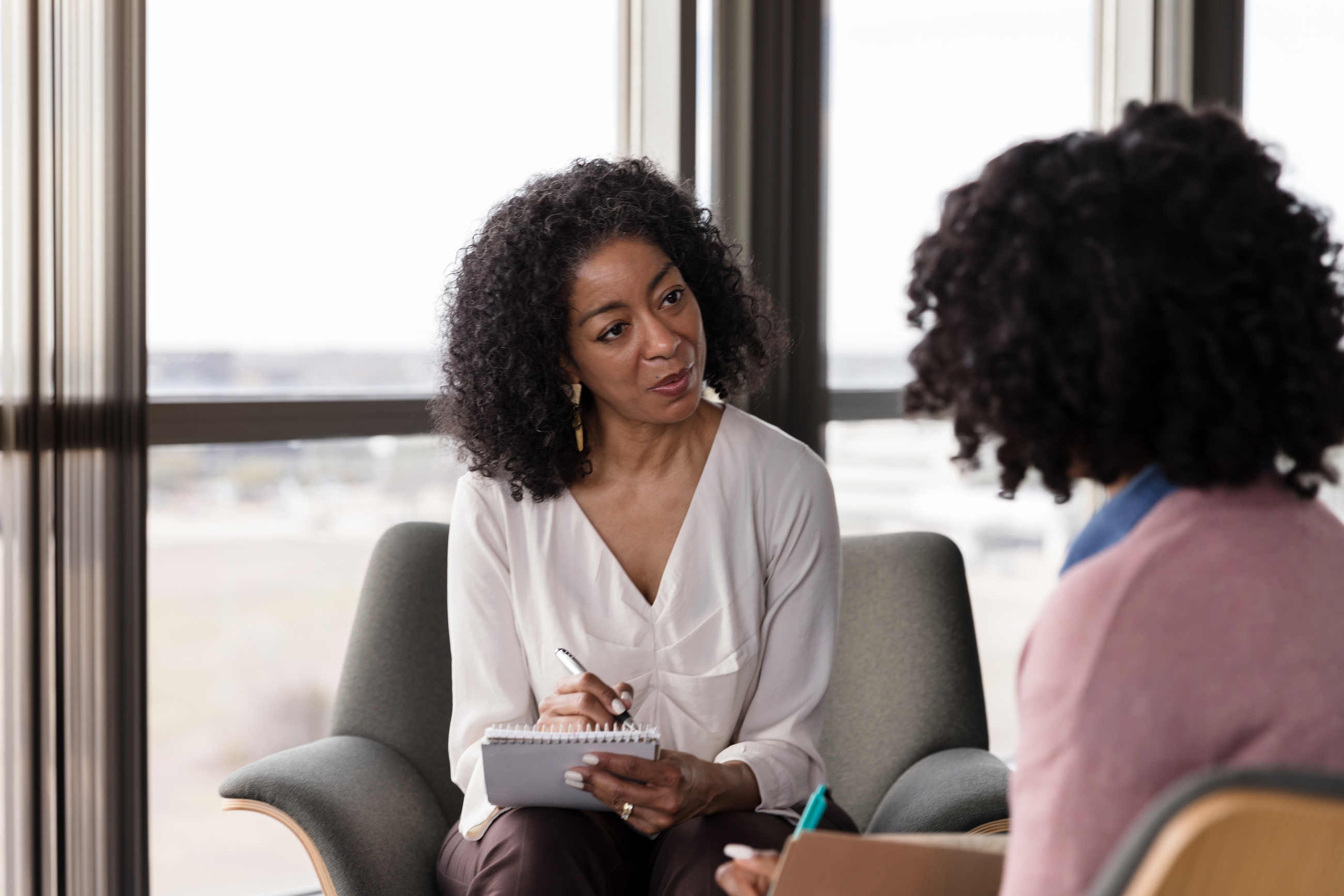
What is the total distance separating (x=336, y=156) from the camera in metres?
2.31

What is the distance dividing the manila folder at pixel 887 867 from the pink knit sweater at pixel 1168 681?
0.19m

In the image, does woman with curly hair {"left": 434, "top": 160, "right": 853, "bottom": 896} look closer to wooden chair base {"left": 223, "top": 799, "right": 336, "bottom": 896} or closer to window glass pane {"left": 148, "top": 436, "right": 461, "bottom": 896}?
wooden chair base {"left": 223, "top": 799, "right": 336, "bottom": 896}

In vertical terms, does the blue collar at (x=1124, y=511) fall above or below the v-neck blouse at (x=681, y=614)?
above

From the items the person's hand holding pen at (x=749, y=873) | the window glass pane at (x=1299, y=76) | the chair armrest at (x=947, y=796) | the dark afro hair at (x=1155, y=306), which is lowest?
the chair armrest at (x=947, y=796)

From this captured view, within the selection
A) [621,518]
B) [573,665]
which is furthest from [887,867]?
[621,518]

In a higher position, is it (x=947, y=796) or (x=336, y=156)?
(x=336, y=156)

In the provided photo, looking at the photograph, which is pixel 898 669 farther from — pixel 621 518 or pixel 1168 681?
pixel 1168 681

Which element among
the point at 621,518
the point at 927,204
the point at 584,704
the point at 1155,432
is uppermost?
the point at 927,204

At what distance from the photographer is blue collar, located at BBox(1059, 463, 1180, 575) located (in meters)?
0.83

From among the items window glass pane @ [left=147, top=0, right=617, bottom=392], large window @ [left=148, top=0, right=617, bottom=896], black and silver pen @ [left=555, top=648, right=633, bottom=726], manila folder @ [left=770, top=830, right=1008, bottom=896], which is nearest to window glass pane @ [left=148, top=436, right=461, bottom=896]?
large window @ [left=148, top=0, right=617, bottom=896]

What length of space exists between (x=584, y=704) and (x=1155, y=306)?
0.94 meters

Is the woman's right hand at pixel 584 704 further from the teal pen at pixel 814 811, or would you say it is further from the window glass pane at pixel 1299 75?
the window glass pane at pixel 1299 75

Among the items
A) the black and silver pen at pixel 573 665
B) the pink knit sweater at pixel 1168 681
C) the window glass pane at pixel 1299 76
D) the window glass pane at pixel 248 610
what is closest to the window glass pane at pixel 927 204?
the window glass pane at pixel 1299 76

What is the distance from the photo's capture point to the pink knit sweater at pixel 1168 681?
708 millimetres
